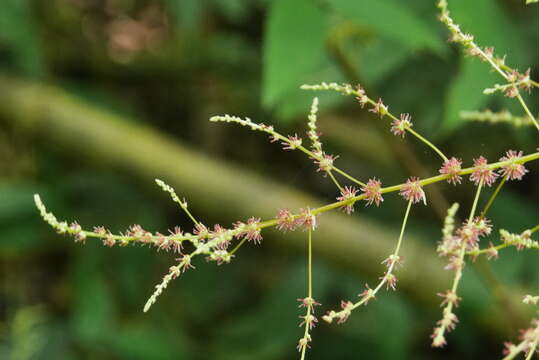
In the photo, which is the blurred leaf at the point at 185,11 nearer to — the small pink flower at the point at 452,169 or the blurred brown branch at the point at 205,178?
the blurred brown branch at the point at 205,178

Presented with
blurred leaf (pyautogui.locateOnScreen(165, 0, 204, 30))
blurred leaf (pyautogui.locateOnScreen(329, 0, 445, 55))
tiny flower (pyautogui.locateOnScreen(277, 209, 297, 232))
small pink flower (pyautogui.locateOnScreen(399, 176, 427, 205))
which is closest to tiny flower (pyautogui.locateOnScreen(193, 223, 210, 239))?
tiny flower (pyautogui.locateOnScreen(277, 209, 297, 232))

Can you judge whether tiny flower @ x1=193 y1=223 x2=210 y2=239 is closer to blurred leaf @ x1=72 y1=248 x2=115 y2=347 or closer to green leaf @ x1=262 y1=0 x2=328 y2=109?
green leaf @ x1=262 y1=0 x2=328 y2=109

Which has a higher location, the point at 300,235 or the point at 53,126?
the point at 53,126

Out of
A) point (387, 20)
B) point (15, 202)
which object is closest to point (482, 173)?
point (387, 20)

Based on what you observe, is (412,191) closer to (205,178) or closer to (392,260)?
(392,260)

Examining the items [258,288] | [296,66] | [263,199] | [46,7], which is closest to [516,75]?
[296,66]

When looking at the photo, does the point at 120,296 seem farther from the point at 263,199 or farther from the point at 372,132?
the point at 372,132
